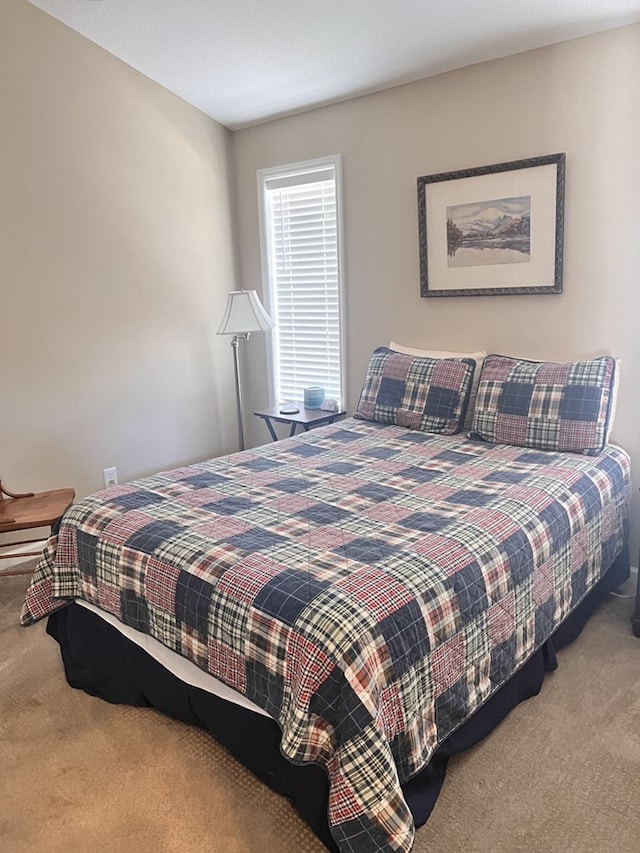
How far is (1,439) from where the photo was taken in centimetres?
317

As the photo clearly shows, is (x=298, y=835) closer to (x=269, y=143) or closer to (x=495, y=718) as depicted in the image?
(x=495, y=718)

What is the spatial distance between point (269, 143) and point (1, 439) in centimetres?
242

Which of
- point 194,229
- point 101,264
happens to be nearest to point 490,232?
point 194,229

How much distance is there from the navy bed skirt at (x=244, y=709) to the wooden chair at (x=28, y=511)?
0.57 meters

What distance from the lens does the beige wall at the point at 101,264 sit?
314cm

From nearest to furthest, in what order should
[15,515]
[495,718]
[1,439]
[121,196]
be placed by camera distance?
[495,718] → [15,515] → [1,439] → [121,196]

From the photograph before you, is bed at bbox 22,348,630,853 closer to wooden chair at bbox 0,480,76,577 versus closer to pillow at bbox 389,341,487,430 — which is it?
pillow at bbox 389,341,487,430

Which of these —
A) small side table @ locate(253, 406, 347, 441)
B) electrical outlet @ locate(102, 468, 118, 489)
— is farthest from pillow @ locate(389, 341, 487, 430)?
electrical outlet @ locate(102, 468, 118, 489)

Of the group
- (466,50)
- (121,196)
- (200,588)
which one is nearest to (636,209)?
(466,50)

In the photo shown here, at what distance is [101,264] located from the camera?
3516 millimetres

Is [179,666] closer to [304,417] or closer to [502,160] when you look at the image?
[304,417]

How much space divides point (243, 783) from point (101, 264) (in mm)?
2770

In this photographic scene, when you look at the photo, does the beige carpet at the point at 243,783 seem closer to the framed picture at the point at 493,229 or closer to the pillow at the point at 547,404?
the pillow at the point at 547,404

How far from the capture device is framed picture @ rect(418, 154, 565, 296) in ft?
9.59
